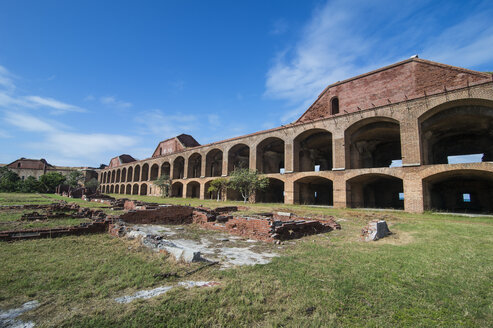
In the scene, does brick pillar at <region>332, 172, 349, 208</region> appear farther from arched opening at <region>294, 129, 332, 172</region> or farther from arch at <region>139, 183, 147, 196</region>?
arch at <region>139, 183, 147, 196</region>

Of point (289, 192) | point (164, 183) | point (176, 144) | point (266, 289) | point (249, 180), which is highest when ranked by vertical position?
point (176, 144)

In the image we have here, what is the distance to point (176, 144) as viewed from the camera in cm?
3938

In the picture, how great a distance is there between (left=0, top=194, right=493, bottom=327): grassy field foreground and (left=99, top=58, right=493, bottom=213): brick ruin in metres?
12.3

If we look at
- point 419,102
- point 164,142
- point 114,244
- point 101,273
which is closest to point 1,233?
point 114,244

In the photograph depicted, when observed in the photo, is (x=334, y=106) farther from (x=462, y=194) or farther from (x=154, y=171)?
(x=154, y=171)

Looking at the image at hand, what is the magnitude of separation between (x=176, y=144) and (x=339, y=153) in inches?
1161

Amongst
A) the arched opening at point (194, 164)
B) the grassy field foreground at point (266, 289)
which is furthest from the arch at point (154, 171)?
the grassy field foreground at point (266, 289)

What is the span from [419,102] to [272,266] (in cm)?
1706

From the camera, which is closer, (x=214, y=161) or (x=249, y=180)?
(x=249, y=180)

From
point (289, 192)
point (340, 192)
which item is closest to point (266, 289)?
point (340, 192)

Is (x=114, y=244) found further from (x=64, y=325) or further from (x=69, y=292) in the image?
(x=64, y=325)

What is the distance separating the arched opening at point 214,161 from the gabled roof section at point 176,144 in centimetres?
770

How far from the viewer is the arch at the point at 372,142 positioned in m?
18.3

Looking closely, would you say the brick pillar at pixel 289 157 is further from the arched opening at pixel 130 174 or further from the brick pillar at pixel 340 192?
the arched opening at pixel 130 174
